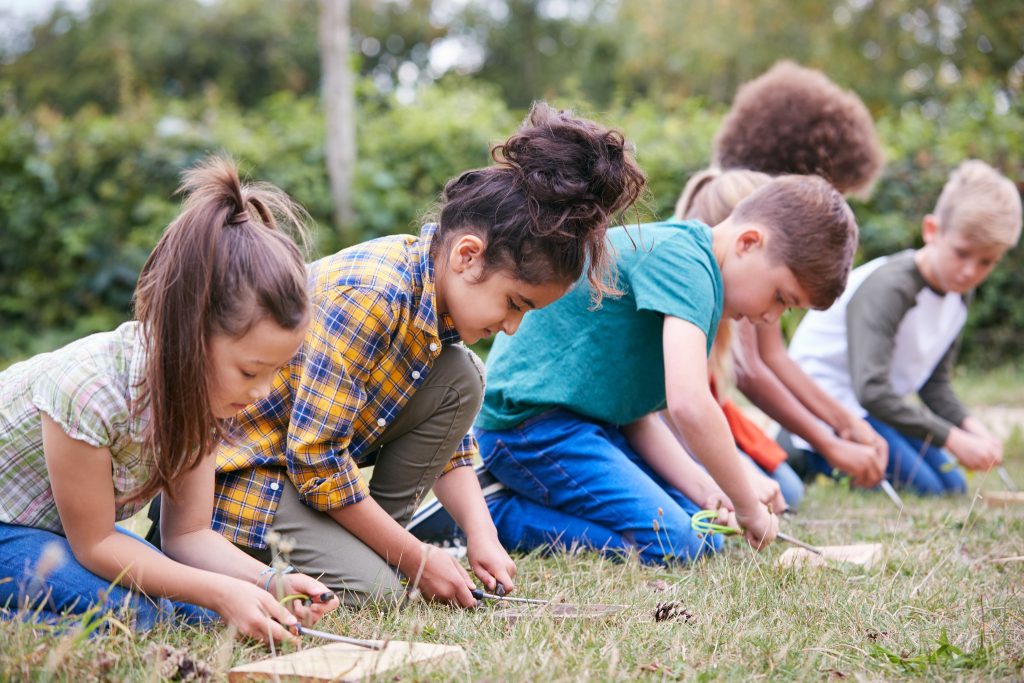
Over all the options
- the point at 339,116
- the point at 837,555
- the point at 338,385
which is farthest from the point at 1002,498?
the point at 339,116

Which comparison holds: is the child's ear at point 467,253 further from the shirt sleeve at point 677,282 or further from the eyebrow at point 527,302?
the shirt sleeve at point 677,282

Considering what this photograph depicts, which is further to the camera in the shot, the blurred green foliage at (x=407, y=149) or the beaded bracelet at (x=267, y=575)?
the blurred green foliage at (x=407, y=149)

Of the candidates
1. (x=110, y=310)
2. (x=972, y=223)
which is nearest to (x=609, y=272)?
(x=972, y=223)

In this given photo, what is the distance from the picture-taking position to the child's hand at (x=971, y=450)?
4.30m

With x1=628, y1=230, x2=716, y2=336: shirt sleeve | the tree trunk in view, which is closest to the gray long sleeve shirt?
x1=628, y1=230, x2=716, y2=336: shirt sleeve

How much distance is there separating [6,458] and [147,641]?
0.51 m

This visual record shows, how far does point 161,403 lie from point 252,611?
0.43 metres

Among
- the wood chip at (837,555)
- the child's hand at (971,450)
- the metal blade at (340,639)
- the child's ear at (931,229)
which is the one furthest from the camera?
the child's ear at (931,229)

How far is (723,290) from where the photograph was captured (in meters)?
3.08

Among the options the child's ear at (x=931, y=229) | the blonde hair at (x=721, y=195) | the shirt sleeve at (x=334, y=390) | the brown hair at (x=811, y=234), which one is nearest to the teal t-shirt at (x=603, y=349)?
the brown hair at (x=811, y=234)

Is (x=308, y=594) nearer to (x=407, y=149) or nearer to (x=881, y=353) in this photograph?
(x=881, y=353)

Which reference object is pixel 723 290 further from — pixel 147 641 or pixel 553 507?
pixel 147 641

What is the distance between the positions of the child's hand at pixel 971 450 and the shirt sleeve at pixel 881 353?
49mm

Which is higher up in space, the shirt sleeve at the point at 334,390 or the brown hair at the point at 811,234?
the brown hair at the point at 811,234
